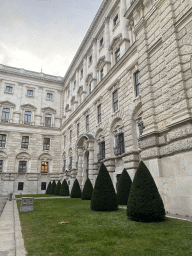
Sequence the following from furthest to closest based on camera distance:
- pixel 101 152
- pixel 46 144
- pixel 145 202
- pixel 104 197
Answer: pixel 46 144, pixel 101 152, pixel 104 197, pixel 145 202

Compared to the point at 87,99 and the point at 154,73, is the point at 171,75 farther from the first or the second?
the point at 87,99

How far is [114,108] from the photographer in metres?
20.1

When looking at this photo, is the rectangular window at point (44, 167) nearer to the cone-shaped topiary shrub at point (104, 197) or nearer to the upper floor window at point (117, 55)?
the upper floor window at point (117, 55)

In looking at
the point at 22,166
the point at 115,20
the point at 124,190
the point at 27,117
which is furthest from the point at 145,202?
the point at 27,117

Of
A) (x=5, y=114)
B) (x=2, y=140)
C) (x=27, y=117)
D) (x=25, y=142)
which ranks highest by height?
(x=5, y=114)

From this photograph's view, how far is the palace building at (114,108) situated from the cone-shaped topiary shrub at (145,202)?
2029mm

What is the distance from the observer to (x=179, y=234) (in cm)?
581

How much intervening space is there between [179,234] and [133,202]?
2242 mm

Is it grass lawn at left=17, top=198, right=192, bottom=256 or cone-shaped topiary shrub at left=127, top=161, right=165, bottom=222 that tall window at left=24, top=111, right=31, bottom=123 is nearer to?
grass lawn at left=17, top=198, right=192, bottom=256

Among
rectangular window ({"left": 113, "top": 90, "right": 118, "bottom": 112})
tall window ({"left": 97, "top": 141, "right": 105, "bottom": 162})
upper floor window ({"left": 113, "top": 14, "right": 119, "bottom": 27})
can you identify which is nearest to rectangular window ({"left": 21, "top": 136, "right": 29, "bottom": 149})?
tall window ({"left": 97, "top": 141, "right": 105, "bottom": 162})

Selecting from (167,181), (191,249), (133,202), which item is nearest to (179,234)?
(191,249)

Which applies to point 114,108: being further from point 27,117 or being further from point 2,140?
point 2,140

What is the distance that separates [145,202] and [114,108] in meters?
13.5

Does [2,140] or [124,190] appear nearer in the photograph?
[124,190]
